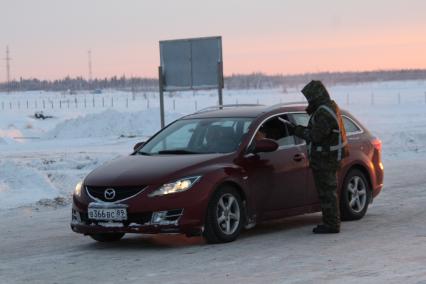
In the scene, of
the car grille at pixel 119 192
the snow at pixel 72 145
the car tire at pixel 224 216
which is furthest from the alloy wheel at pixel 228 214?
the snow at pixel 72 145

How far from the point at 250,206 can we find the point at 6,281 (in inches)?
120

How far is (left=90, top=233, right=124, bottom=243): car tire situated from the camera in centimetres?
964

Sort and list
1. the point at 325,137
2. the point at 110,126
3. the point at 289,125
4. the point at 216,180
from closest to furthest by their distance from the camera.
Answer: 1. the point at 216,180
2. the point at 325,137
3. the point at 289,125
4. the point at 110,126

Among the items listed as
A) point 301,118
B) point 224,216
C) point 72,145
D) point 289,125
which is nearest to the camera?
point 224,216

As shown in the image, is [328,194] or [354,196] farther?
[354,196]

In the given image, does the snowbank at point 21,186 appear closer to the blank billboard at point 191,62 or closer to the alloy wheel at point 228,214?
the blank billboard at point 191,62

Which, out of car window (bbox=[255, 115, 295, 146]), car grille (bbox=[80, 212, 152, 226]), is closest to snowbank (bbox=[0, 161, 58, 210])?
car grille (bbox=[80, 212, 152, 226])

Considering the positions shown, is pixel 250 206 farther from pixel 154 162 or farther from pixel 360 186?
pixel 360 186

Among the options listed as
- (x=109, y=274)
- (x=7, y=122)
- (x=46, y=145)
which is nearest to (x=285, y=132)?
(x=109, y=274)

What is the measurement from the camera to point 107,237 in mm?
9758

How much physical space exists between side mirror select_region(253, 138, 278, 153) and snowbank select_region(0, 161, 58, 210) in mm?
5520

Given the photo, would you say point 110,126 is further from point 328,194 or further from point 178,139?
point 328,194

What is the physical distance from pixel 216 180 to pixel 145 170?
768mm

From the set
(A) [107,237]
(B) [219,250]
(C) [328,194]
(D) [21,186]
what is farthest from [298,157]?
(D) [21,186]
